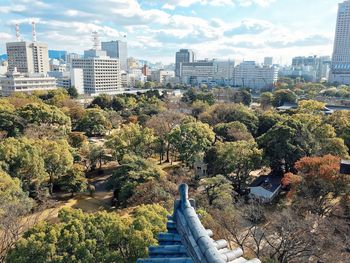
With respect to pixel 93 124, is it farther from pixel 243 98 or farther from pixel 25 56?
pixel 25 56

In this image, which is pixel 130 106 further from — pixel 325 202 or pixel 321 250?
pixel 321 250

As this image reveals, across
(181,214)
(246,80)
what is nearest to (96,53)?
(246,80)

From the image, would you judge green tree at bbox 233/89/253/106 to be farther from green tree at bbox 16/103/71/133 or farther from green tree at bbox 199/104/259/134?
green tree at bbox 16/103/71/133

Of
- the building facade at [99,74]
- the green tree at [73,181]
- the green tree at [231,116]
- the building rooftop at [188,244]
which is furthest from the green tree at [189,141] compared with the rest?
the building facade at [99,74]

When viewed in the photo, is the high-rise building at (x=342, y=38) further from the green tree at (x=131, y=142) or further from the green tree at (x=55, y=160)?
the green tree at (x=55, y=160)

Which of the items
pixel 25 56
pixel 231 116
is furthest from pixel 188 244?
pixel 25 56
